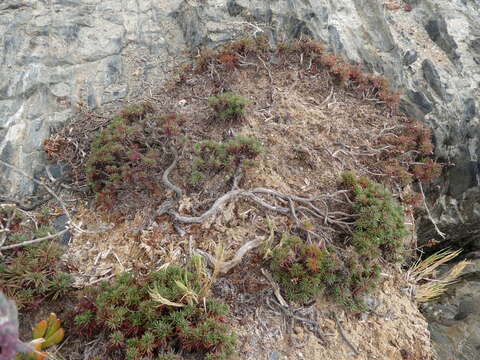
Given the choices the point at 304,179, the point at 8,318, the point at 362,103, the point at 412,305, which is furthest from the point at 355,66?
the point at 8,318

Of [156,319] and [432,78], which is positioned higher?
[432,78]

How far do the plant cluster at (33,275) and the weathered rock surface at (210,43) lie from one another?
1981mm

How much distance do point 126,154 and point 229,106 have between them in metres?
1.63

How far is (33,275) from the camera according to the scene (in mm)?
3660

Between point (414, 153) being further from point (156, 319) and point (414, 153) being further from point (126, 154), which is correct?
point (156, 319)

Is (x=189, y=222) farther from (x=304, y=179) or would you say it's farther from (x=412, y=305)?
(x=412, y=305)

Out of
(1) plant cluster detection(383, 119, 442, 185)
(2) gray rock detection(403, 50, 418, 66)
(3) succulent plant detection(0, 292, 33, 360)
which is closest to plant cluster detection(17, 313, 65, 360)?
(3) succulent plant detection(0, 292, 33, 360)

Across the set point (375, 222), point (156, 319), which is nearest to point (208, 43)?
point (375, 222)

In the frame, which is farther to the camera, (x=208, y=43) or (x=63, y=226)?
(x=208, y=43)

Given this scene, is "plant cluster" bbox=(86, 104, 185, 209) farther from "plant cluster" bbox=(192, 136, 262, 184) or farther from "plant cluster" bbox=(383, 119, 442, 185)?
"plant cluster" bbox=(383, 119, 442, 185)

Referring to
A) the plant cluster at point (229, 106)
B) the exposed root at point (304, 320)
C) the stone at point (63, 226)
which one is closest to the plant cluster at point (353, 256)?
the exposed root at point (304, 320)

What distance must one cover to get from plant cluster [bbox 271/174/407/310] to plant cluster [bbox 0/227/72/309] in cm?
243

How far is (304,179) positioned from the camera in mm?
4969

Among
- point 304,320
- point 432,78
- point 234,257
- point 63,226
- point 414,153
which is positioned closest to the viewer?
point 304,320
